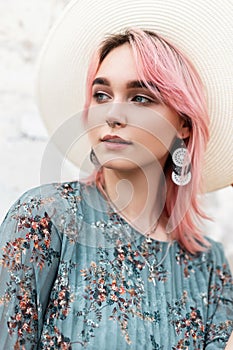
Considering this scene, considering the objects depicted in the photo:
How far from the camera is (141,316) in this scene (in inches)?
54.5

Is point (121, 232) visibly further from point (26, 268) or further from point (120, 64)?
point (120, 64)

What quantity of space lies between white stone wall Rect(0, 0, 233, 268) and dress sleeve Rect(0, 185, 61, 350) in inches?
29.3

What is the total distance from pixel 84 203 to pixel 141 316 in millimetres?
274

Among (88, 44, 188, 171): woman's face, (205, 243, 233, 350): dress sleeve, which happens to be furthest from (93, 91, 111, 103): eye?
(205, 243, 233, 350): dress sleeve

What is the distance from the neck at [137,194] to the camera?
146 centimetres

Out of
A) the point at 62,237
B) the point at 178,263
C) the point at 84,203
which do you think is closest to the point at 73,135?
the point at 84,203

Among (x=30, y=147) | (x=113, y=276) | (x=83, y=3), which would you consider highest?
(x=30, y=147)

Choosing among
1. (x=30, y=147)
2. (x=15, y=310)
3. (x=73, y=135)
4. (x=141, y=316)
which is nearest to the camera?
(x=15, y=310)

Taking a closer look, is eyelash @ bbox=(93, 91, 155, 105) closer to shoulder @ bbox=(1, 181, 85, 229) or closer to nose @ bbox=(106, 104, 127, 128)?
nose @ bbox=(106, 104, 127, 128)

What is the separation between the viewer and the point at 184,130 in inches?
57.4

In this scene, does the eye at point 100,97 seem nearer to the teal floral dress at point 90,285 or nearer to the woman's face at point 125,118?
the woman's face at point 125,118

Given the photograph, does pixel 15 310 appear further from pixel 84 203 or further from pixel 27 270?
pixel 84 203

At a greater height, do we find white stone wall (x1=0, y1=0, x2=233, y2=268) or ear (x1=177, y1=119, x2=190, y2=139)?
white stone wall (x1=0, y1=0, x2=233, y2=268)

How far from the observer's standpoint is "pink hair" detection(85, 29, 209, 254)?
4.44 ft
